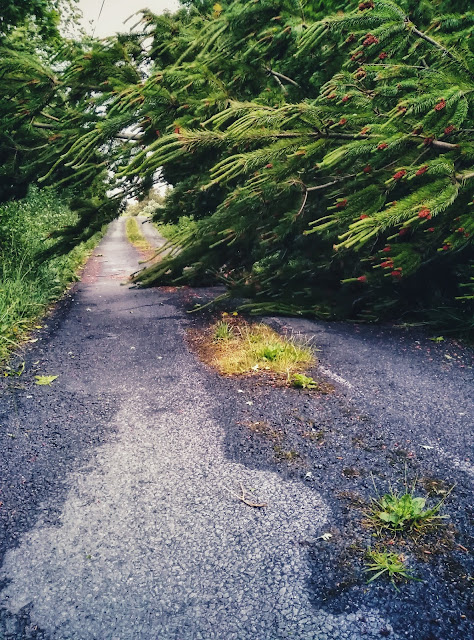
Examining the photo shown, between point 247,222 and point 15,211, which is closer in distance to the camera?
point 247,222

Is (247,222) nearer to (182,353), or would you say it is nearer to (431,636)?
(182,353)

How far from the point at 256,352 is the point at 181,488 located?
2162 millimetres

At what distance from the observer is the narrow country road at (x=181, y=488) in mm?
1772

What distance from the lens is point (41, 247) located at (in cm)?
797

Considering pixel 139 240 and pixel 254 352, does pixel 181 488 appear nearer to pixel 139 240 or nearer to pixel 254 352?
pixel 254 352

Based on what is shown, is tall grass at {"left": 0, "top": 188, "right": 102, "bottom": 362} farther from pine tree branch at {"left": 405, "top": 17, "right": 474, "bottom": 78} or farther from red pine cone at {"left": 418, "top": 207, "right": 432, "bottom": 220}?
pine tree branch at {"left": 405, "top": 17, "right": 474, "bottom": 78}

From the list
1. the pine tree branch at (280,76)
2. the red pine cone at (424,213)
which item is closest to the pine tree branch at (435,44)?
the red pine cone at (424,213)

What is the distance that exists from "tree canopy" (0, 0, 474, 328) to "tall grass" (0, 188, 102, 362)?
124cm

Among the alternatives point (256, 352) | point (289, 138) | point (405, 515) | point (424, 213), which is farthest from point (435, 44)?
point (405, 515)

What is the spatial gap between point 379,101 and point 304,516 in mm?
3190

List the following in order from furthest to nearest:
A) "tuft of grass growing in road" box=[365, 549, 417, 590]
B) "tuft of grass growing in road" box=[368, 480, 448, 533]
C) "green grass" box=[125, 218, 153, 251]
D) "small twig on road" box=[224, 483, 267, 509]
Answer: "green grass" box=[125, 218, 153, 251] → "small twig on road" box=[224, 483, 267, 509] → "tuft of grass growing in road" box=[368, 480, 448, 533] → "tuft of grass growing in road" box=[365, 549, 417, 590]

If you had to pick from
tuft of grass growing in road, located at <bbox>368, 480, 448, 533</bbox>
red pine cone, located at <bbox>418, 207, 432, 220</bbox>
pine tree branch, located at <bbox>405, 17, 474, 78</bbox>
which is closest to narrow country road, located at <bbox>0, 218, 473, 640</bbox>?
tuft of grass growing in road, located at <bbox>368, 480, 448, 533</bbox>

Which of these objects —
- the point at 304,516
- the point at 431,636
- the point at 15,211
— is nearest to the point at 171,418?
the point at 304,516

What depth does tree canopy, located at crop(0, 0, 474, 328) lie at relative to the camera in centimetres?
329
